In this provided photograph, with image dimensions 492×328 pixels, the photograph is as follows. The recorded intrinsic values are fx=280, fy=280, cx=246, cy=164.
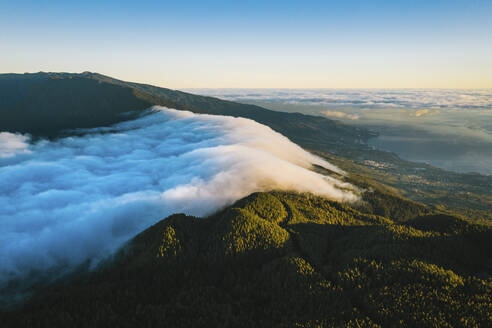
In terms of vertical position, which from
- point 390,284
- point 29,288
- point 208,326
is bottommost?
point 29,288

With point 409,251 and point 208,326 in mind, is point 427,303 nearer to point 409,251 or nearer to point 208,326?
point 409,251

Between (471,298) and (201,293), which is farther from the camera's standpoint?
(201,293)

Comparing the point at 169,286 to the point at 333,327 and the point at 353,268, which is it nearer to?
the point at 333,327

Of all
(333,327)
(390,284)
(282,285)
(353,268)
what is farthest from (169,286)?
(390,284)

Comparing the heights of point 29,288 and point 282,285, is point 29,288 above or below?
below

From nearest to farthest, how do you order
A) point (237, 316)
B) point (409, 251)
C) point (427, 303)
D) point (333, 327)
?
1. point (333, 327)
2. point (427, 303)
3. point (237, 316)
4. point (409, 251)

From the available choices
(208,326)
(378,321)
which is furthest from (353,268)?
(208,326)

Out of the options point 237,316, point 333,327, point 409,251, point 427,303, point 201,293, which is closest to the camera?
point 333,327

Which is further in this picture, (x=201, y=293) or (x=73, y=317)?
(x=201, y=293)

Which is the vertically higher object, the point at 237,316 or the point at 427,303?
the point at 427,303
